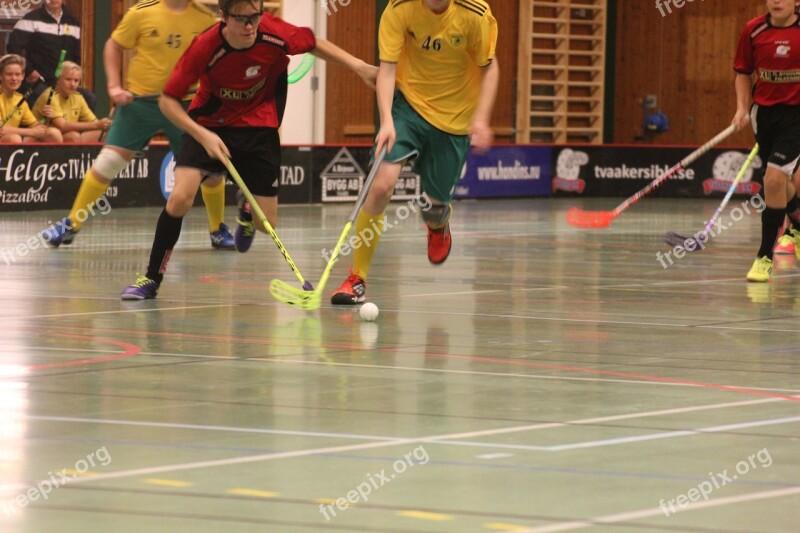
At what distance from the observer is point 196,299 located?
282 inches

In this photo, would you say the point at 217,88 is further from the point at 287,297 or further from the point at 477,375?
the point at 477,375

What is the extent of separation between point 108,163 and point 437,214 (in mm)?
2683

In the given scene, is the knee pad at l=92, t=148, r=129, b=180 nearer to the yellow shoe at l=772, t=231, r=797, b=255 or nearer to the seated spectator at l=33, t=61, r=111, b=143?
the yellow shoe at l=772, t=231, r=797, b=255

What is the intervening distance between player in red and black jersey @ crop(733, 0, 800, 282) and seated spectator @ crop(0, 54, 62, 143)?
6794mm

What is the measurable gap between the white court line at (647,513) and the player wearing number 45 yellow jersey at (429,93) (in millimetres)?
3621

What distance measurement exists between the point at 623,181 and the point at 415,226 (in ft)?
23.3

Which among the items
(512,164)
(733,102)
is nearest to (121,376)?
(512,164)

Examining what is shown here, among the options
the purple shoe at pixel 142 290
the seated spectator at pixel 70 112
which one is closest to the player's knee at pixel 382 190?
the purple shoe at pixel 142 290

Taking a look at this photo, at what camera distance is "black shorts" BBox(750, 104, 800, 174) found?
855 cm

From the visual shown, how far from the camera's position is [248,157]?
7.22 meters

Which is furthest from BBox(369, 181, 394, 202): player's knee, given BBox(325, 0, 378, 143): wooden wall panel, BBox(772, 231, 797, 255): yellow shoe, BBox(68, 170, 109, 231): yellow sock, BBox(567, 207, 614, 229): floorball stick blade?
BBox(325, 0, 378, 143): wooden wall panel

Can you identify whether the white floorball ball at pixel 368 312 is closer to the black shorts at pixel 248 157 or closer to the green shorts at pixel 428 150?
the green shorts at pixel 428 150

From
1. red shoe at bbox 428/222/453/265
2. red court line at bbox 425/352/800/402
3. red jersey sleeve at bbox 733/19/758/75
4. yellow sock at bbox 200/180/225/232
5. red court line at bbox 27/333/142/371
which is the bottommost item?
red court line at bbox 425/352/800/402

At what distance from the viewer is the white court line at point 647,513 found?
3.04m
